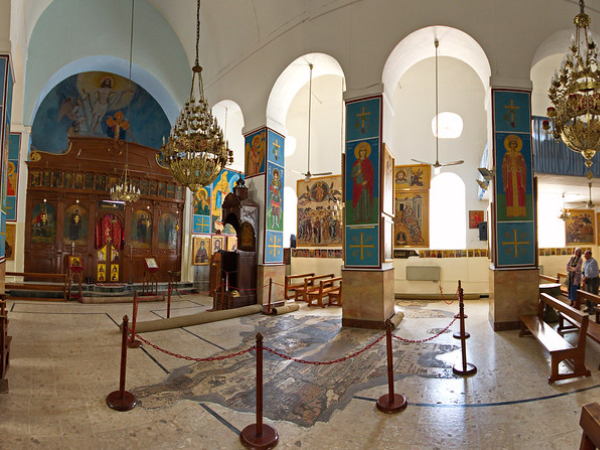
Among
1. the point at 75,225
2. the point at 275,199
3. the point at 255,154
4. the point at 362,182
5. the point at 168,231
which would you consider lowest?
the point at 168,231

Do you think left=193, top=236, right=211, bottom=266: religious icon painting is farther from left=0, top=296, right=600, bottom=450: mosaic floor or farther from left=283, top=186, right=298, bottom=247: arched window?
left=0, top=296, right=600, bottom=450: mosaic floor

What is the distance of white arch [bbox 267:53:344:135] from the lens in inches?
359

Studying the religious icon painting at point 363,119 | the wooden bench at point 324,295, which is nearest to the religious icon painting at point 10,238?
the wooden bench at point 324,295

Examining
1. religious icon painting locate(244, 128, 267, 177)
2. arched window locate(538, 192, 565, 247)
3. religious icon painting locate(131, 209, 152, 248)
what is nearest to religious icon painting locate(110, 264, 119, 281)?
religious icon painting locate(131, 209, 152, 248)

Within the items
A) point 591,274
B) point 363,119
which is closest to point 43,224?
point 363,119

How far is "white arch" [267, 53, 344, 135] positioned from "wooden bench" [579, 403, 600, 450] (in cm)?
859

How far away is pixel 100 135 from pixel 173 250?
561 centimetres

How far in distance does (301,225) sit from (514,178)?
9086 mm

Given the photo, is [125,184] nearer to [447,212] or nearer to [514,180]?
[514,180]

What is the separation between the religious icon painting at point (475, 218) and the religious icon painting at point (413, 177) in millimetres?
1843

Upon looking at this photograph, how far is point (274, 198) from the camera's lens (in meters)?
9.73

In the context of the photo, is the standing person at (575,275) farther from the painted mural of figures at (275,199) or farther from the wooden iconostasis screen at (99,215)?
the wooden iconostasis screen at (99,215)

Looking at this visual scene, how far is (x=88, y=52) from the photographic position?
13.0 m

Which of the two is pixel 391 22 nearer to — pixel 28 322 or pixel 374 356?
pixel 374 356
